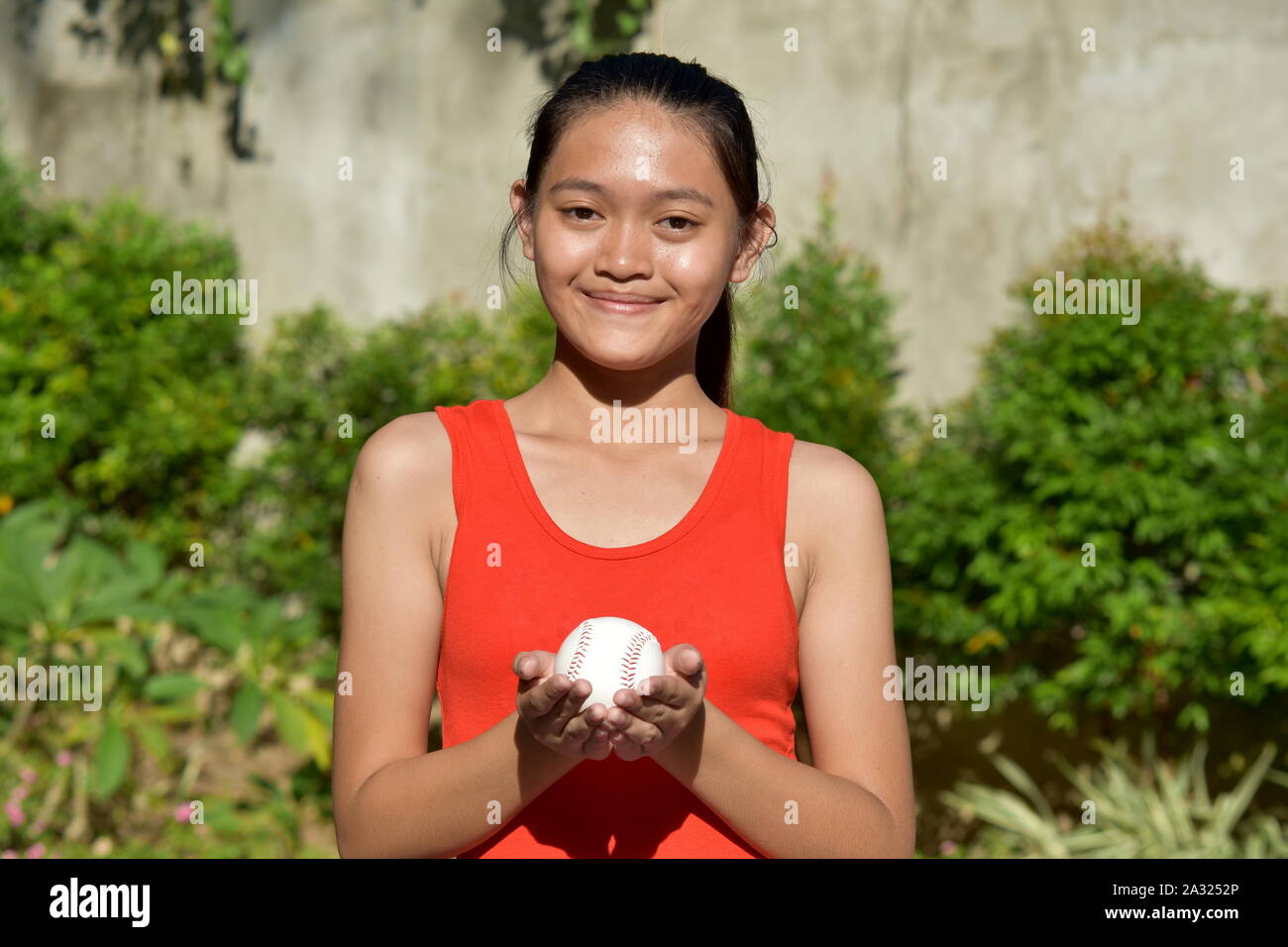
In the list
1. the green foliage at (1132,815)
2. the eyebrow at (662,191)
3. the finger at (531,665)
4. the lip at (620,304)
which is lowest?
the green foliage at (1132,815)

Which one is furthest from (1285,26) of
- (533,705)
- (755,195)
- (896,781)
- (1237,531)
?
(533,705)

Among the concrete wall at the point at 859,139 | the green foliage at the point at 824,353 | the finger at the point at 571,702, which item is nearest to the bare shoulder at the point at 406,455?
the finger at the point at 571,702

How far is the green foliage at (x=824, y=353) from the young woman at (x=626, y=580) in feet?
10.7

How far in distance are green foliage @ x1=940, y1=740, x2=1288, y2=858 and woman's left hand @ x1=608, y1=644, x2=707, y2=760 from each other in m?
3.77

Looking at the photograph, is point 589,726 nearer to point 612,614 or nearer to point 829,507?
point 612,614

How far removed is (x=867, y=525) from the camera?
65.5 inches

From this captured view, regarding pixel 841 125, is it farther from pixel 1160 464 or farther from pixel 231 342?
pixel 231 342

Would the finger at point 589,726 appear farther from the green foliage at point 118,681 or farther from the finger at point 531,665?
the green foliage at point 118,681

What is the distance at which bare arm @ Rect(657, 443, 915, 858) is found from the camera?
57.4 inches

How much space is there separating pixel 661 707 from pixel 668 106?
31.9 inches

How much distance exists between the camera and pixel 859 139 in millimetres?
5637

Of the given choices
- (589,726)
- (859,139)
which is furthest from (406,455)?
(859,139)

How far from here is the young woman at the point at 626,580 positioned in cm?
150

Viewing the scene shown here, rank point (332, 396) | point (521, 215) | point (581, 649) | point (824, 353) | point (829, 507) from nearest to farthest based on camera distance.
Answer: point (581, 649) → point (829, 507) → point (521, 215) → point (824, 353) → point (332, 396)
